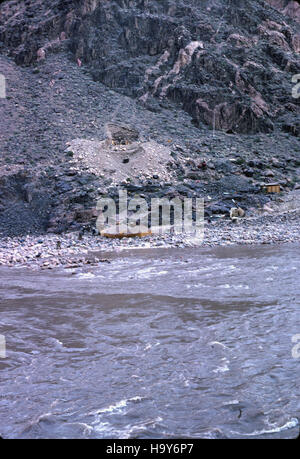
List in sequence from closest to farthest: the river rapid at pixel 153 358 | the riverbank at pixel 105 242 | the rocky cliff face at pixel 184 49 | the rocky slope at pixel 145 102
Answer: the river rapid at pixel 153 358 < the riverbank at pixel 105 242 < the rocky slope at pixel 145 102 < the rocky cliff face at pixel 184 49

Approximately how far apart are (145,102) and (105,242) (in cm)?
1514

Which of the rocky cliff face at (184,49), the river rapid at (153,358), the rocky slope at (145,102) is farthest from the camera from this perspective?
the rocky cliff face at (184,49)

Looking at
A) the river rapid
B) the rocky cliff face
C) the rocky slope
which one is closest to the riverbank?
the rocky slope

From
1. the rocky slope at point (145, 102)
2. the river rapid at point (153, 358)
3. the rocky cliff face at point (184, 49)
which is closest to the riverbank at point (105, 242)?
the rocky slope at point (145, 102)

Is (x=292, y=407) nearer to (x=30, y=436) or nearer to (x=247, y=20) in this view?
(x=30, y=436)

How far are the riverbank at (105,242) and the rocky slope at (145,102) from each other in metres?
1.55

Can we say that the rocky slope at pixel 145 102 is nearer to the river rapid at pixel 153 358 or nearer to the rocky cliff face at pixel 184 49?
the rocky cliff face at pixel 184 49

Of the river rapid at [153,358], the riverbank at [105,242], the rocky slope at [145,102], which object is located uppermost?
A: the rocky slope at [145,102]

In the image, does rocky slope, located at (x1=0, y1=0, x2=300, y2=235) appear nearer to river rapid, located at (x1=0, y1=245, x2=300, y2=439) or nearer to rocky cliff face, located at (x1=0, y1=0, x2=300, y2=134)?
rocky cliff face, located at (x1=0, y1=0, x2=300, y2=134)

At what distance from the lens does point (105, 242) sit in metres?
13.0

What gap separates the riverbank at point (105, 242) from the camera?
10734 millimetres

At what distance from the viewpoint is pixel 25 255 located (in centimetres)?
1123

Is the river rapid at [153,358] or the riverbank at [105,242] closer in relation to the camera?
the river rapid at [153,358]
